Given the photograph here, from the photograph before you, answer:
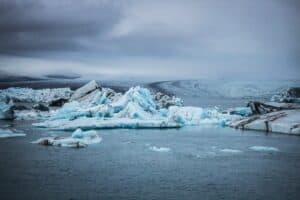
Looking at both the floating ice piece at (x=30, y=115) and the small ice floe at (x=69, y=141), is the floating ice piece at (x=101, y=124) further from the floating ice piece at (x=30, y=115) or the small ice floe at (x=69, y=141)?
the floating ice piece at (x=30, y=115)

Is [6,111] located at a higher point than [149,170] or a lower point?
higher

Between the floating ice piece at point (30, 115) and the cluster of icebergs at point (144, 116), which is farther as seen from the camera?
the floating ice piece at point (30, 115)

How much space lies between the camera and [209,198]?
298 inches

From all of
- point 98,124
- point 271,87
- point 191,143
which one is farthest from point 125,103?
point 271,87

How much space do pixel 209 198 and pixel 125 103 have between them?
1373cm

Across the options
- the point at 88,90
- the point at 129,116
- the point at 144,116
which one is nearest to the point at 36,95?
the point at 88,90

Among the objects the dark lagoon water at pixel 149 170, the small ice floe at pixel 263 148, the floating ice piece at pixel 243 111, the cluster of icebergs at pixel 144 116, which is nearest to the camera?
the dark lagoon water at pixel 149 170

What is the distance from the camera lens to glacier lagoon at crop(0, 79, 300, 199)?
7918 mm

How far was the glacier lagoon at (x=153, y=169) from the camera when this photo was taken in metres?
7.92

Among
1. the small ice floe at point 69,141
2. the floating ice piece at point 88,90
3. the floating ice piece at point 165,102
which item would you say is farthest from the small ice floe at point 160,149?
the floating ice piece at point 165,102

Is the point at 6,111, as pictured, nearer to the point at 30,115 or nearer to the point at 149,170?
the point at 30,115

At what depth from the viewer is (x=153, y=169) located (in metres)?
10.0

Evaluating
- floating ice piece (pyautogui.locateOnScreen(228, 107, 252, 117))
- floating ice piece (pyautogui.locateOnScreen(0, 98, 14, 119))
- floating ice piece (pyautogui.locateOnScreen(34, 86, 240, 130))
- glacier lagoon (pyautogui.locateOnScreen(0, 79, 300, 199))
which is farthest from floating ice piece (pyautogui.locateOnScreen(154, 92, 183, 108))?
glacier lagoon (pyautogui.locateOnScreen(0, 79, 300, 199))

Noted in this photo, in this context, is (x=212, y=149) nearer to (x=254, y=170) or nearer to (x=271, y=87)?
(x=254, y=170)
